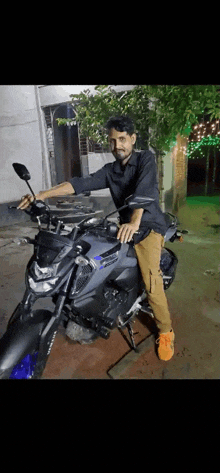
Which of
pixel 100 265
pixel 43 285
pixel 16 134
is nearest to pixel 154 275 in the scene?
pixel 100 265

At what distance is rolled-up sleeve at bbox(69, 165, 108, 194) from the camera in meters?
2.66

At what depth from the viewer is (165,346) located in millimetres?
2738

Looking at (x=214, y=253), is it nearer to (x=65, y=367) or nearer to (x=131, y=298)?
(x=131, y=298)

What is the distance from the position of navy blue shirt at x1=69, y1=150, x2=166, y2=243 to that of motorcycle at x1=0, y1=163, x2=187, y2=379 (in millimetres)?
403

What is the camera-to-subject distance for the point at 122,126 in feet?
7.35

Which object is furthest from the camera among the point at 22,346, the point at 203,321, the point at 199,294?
the point at 199,294

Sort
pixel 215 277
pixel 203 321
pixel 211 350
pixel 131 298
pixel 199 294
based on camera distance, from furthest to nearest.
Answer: pixel 215 277 < pixel 199 294 < pixel 203 321 < pixel 211 350 < pixel 131 298

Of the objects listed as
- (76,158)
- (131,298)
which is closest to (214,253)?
(131,298)

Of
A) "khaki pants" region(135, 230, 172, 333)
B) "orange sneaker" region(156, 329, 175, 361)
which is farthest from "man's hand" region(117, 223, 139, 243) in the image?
"orange sneaker" region(156, 329, 175, 361)

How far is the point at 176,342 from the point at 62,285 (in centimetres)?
166

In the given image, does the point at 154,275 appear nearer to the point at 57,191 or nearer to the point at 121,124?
the point at 57,191

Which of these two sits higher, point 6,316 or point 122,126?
point 122,126

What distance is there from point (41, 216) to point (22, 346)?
982mm

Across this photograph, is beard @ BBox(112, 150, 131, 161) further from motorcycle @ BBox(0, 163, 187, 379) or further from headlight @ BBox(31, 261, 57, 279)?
headlight @ BBox(31, 261, 57, 279)
